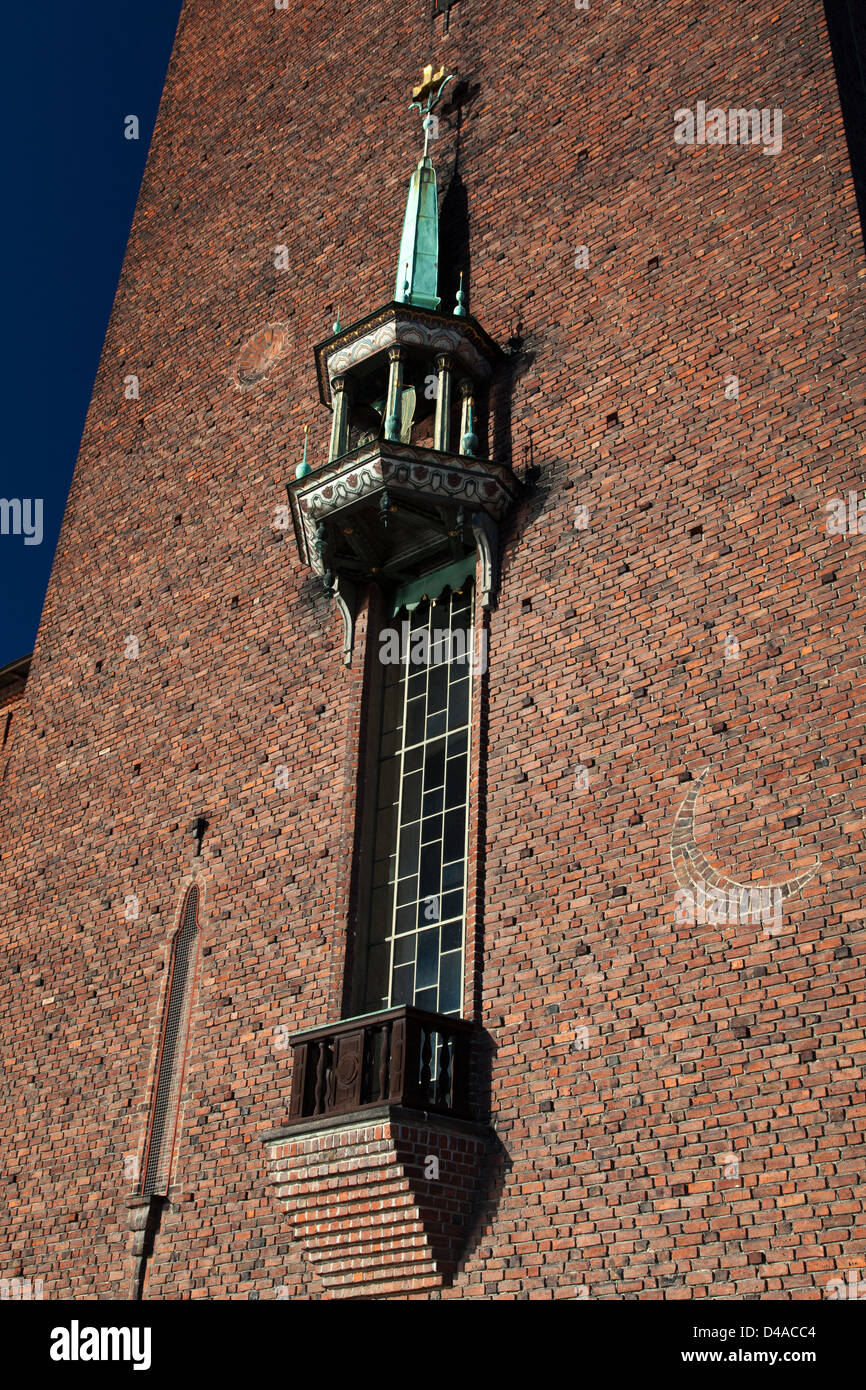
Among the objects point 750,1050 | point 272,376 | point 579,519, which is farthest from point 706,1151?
point 272,376

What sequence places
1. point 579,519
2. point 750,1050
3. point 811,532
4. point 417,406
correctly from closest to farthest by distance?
point 750,1050, point 811,532, point 579,519, point 417,406

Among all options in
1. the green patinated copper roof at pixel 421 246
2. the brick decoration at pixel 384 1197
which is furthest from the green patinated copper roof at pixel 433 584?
the brick decoration at pixel 384 1197

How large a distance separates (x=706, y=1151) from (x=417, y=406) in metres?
8.17

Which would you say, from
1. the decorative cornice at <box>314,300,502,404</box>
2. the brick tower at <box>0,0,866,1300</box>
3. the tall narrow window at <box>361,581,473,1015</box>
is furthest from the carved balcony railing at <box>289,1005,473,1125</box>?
the decorative cornice at <box>314,300,502,404</box>

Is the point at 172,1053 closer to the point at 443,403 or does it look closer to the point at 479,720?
the point at 479,720

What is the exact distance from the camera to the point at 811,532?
33.8 feet

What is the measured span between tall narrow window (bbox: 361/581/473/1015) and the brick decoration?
138cm

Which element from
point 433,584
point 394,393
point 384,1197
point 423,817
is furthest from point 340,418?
point 384,1197

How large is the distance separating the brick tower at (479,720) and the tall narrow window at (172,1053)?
0.15 feet

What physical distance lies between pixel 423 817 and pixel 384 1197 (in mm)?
3446

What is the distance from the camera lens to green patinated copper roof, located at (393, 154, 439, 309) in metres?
14.4

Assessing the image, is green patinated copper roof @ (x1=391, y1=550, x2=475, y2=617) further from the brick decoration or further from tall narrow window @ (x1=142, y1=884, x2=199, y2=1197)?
the brick decoration

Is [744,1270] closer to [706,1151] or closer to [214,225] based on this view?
[706,1151]

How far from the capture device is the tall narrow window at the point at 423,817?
1178cm
